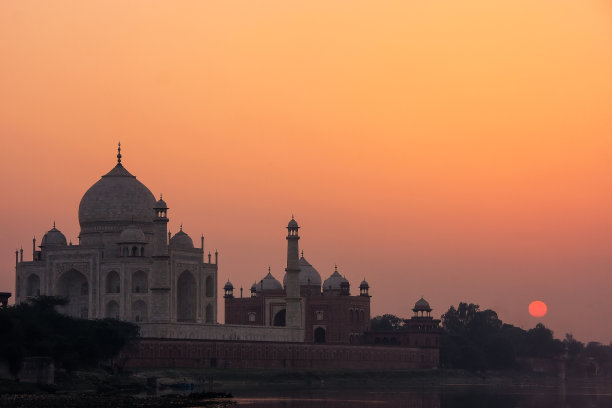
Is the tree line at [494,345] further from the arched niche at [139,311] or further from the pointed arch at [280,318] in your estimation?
the arched niche at [139,311]

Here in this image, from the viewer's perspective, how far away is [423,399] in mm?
73250

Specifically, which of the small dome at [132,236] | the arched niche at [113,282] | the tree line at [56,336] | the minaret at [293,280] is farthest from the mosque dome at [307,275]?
the tree line at [56,336]

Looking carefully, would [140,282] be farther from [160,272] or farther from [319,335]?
[319,335]

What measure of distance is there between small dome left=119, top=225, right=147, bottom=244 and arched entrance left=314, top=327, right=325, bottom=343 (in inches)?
917

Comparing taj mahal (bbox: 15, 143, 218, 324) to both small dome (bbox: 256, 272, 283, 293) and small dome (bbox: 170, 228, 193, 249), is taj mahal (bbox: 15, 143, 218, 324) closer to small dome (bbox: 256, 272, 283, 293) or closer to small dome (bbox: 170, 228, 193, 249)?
small dome (bbox: 170, 228, 193, 249)

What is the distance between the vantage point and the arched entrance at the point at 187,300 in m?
93.2

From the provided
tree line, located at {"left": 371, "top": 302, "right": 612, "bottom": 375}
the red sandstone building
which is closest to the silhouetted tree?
tree line, located at {"left": 371, "top": 302, "right": 612, "bottom": 375}

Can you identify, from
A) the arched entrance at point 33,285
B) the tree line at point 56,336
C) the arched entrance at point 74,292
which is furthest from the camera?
the arched entrance at point 33,285

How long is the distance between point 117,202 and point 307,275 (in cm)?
2340

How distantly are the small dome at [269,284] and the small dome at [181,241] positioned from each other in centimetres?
1854

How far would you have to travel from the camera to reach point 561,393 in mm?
86625

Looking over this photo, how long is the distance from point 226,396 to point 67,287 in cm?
2965

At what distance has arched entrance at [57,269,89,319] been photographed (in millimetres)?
90750

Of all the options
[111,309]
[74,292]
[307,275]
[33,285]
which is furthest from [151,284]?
[307,275]
